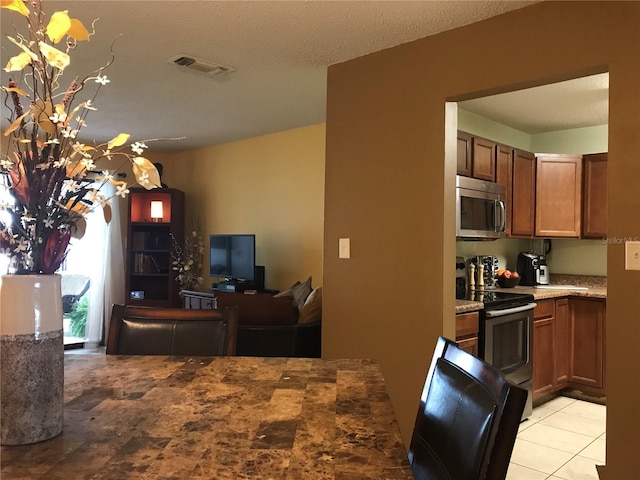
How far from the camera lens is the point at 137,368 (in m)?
1.44

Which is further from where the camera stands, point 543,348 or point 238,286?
point 238,286

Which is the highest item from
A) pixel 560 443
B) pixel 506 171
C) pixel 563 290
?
pixel 506 171

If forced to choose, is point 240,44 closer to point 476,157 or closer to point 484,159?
point 476,157

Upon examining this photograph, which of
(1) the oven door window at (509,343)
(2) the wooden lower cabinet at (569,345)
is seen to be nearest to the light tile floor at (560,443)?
(2) the wooden lower cabinet at (569,345)

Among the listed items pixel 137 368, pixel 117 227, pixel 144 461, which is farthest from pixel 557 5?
pixel 117 227

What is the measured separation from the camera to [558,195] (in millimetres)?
4520

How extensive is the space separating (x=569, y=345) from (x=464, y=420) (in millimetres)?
3688

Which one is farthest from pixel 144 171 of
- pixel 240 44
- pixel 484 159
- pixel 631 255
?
pixel 484 159

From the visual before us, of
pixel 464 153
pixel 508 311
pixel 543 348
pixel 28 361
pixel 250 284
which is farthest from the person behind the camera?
pixel 250 284

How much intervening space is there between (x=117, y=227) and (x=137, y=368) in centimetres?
509

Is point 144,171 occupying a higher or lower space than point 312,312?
higher

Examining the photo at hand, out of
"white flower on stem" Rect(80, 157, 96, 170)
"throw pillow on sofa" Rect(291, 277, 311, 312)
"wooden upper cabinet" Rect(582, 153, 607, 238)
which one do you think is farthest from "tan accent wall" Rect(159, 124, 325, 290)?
"white flower on stem" Rect(80, 157, 96, 170)

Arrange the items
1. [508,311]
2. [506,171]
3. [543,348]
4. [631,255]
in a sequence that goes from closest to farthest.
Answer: [631,255], [508,311], [543,348], [506,171]

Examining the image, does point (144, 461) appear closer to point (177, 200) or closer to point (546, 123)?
point (546, 123)
